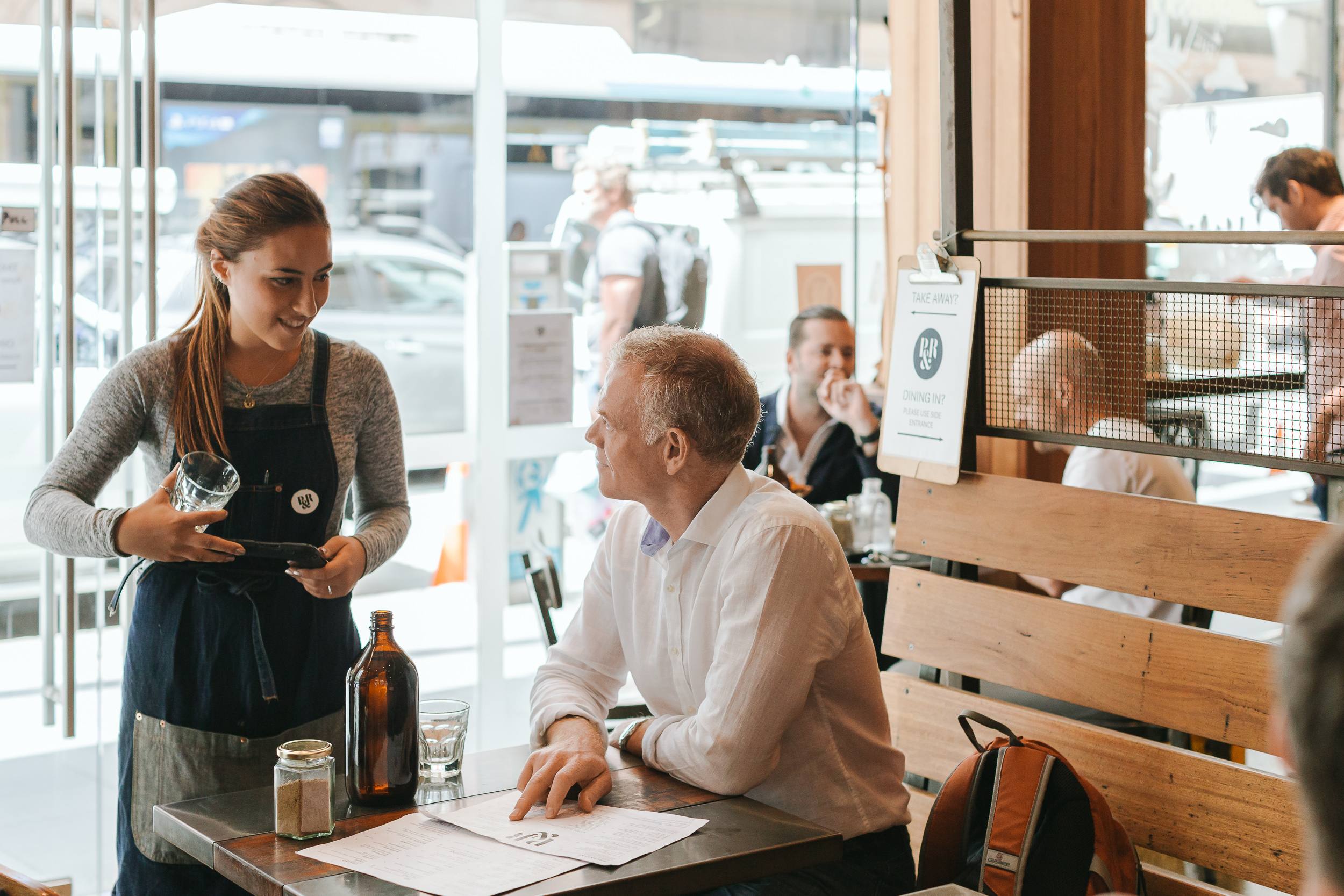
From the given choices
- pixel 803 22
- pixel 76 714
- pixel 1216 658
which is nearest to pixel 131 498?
pixel 76 714

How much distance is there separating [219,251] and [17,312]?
1.34m

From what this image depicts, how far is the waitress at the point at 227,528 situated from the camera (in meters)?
2.09

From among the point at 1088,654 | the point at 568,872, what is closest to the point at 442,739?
the point at 568,872

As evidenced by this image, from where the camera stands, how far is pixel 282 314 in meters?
2.11

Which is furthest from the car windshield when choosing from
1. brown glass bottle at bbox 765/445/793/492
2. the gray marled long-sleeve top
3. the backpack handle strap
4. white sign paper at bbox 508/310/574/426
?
the backpack handle strap

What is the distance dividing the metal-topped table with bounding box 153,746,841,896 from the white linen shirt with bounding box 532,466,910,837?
0.07m

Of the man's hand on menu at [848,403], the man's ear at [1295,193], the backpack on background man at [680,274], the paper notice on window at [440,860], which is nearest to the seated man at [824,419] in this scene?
the man's hand on menu at [848,403]

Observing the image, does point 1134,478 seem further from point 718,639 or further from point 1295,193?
point 1295,193

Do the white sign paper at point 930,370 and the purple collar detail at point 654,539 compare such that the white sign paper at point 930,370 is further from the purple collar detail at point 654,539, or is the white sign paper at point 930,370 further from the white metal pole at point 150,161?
the white metal pole at point 150,161

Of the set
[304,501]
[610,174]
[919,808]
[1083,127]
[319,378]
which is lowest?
[919,808]

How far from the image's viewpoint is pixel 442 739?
179 centimetres

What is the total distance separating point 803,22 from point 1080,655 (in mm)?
3501

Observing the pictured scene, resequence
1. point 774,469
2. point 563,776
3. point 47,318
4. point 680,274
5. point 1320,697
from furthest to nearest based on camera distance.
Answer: point 680,274 < point 774,469 < point 47,318 < point 563,776 < point 1320,697

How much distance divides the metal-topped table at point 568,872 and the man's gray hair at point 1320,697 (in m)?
0.90
